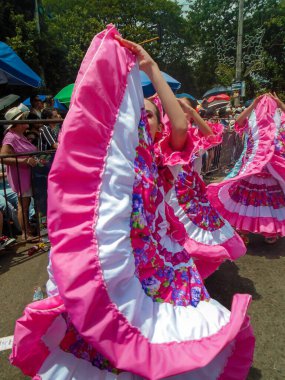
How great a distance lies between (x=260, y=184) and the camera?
4375 millimetres

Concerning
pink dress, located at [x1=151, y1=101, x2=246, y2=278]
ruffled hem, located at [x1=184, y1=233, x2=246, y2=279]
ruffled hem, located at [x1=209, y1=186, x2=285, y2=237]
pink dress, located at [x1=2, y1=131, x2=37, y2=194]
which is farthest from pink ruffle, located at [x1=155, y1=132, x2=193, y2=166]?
pink dress, located at [x1=2, y1=131, x2=37, y2=194]

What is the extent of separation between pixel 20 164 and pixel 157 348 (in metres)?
3.75

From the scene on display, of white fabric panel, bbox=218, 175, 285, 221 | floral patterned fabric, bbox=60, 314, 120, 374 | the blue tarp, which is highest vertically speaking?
the blue tarp

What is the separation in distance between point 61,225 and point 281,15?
35272mm

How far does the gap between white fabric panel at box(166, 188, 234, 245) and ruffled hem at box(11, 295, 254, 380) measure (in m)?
1.39

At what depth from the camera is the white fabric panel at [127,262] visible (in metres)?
1.31

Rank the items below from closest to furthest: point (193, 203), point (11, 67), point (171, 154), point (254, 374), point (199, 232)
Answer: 1. point (171, 154)
2. point (254, 374)
3. point (199, 232)
4. point (193, 203)
5. point (11, 67)

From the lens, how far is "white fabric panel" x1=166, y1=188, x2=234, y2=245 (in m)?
2.99

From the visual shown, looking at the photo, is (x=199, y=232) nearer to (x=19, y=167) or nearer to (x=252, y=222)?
(x=252, y=222)

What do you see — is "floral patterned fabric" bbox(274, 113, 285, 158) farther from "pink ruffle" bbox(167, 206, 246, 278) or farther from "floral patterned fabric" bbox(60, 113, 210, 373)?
"floral patterned fabric" bbox(60, 113, 210, 373)

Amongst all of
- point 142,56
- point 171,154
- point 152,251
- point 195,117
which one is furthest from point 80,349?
point 195,117

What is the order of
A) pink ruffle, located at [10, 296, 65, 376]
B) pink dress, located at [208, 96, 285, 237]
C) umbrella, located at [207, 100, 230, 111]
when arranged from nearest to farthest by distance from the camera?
pink ruffle, located at [10, 296, 65, 376], pink dress, located at [208, 96, 285, 237], umbrella, located at [207, 100, 230, 111]

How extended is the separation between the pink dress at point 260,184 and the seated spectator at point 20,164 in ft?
7.65

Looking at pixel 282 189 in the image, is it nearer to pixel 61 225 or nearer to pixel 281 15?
pixel 61 225
